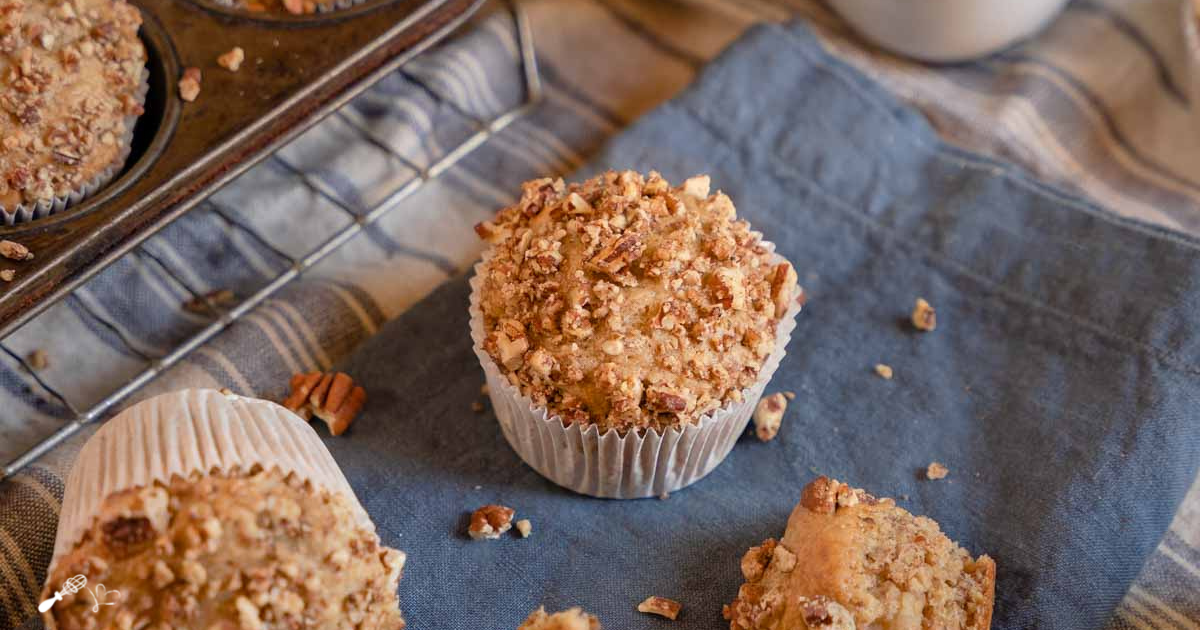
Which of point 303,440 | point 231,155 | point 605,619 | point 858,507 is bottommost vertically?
point 605,619

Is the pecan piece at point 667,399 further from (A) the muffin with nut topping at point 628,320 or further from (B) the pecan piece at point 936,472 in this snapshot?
(B) the pecan piece at point 936,472

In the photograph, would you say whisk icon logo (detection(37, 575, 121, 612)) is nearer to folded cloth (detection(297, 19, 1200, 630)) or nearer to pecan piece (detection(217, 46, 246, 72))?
folded cloth (detection(297, 19, 1200, 630))

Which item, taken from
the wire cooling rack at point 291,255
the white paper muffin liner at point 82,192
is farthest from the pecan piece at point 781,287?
the white paper muffin liner at point 82,192

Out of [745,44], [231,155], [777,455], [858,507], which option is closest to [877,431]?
[777,455]

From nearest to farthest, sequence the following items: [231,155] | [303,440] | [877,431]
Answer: [303,440] → [231,155] → [877,431]

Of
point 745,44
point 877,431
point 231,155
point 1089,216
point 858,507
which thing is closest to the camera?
point 858,507

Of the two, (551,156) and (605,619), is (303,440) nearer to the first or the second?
(605,619)
